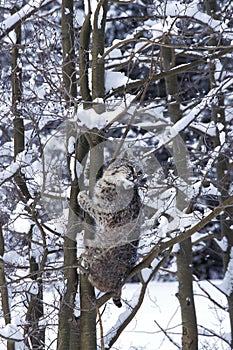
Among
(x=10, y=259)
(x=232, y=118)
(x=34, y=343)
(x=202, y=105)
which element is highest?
(x=232, y=118)

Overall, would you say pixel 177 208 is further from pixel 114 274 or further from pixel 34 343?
pixel 34 343

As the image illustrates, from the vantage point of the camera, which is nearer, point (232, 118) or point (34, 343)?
point (34, 343)

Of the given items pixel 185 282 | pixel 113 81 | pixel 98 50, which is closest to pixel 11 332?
pixel 113 81

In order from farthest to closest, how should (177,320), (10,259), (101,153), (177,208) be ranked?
(177,320) → (10,259) → (177,208) → (101,153)

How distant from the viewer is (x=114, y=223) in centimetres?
374

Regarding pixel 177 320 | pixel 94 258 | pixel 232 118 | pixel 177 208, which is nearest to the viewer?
pixel 94 258

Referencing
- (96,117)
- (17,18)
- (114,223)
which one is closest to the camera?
(114,223)

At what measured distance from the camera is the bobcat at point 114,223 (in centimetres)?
366

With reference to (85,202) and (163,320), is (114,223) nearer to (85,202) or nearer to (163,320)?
(85,202)

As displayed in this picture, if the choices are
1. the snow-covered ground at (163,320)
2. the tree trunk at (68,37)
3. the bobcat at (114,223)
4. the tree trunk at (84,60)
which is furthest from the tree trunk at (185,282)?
the bobcat at (114,223)

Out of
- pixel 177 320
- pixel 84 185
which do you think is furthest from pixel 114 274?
pixel 177 320

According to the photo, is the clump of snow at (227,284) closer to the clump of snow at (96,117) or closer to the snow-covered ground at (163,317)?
the snow-covered ground at (163,317)

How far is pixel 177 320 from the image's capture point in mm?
10695

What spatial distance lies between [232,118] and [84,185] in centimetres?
300
